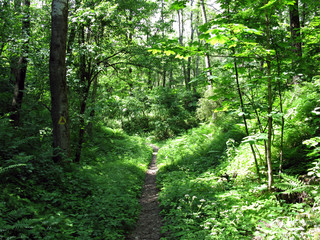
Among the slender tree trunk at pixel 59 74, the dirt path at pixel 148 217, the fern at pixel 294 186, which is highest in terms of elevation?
the slender tree trunk at pixel 59 74

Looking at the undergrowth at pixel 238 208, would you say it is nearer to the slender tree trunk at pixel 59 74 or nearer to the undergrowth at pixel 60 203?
the undergrowth at pixel 60 203

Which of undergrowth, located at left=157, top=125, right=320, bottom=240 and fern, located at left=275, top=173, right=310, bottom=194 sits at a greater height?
fern, located at left=275, top=173, right=310, bottom=194

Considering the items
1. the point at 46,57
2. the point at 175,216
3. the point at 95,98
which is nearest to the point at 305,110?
the point at 175,216

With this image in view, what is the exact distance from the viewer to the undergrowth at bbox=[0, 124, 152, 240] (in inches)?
120

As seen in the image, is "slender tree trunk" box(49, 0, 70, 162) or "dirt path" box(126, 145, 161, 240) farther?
"slender tree trunk" box(49, 0, 70, 162)

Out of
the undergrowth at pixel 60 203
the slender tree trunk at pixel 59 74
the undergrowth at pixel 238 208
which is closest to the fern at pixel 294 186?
the undergrowth at pixel 238 208

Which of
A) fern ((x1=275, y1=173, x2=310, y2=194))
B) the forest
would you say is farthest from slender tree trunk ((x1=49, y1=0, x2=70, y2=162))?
fern ((x1=275, y1=173, x2=310, y2=194))

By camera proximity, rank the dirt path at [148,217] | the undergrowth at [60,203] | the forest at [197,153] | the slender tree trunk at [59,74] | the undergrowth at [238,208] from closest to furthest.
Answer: the undergrowth at [238,208]
the undergrowth at [60,203]
the forest at [197,153]
the dirt path at [148,217]
the slender tree trunk at [59,74]

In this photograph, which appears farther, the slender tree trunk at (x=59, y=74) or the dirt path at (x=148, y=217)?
the slender tree trunk at (x=59, y=74)

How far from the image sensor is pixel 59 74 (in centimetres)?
530

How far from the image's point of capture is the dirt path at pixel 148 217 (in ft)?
13.6

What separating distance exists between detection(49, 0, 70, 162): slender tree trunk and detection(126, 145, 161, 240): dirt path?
2.65 metres

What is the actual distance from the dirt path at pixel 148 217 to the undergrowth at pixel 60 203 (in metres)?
0.19

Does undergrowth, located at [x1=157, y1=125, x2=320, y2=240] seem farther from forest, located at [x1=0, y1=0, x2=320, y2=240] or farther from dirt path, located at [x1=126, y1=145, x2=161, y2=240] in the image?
dirt path, located at [x1=126, y1=145, x2=161, y2=240]
